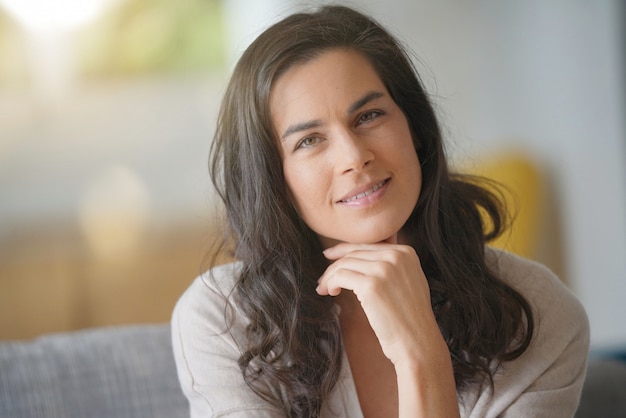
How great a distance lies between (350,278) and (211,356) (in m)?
0.29

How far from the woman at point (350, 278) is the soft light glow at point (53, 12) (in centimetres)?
275

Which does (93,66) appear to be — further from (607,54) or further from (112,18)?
(607,54)

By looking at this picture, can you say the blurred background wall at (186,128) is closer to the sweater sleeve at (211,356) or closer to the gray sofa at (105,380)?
the gray sofa at (105,380)

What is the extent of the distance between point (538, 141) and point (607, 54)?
0.51 metres

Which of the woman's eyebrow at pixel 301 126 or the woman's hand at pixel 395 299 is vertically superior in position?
the woman's eyebrow at pixel 301 126

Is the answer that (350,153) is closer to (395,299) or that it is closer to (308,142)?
(308,142)

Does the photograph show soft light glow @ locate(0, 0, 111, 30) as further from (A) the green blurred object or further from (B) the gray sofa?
(B) the gray sofa

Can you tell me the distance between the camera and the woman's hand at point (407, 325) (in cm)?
140

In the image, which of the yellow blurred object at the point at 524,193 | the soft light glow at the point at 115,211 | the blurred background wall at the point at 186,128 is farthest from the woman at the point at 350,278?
the soft light glow at the point at 115,211

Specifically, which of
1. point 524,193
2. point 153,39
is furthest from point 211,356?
point 153,39

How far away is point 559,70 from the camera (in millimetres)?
3688

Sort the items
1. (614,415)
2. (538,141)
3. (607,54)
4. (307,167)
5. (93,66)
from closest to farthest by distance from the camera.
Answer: (307,167) → (614,415) → (607,54) → (538,141) → (93,66)

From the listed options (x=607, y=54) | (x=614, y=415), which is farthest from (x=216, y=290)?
(x=607, y=54)

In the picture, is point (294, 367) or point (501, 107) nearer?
Answer: point (294, 367)
